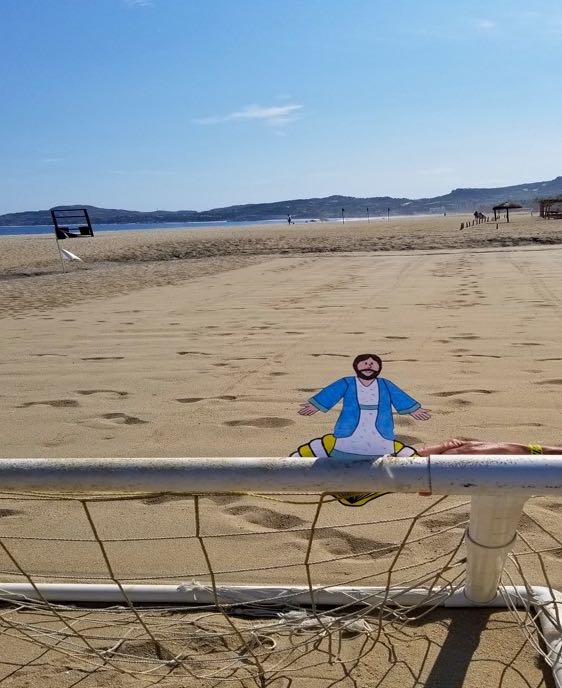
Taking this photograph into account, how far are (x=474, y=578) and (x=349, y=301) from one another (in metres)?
6.13

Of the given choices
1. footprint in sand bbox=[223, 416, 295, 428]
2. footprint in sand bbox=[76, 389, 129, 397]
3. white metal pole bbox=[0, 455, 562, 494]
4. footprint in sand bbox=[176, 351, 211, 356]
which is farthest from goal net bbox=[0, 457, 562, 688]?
footprint in sand bbox=[176, 351, 211, 356]

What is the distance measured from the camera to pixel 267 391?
4.22 metres

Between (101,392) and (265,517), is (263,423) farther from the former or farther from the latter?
(101,392)

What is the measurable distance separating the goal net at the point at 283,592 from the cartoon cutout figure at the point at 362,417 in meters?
0.09

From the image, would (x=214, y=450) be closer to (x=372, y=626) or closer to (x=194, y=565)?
(x=194, y=565)

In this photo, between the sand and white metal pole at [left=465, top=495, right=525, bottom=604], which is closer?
white metal pole at [left=465, top=495, right=525, bottom=604]

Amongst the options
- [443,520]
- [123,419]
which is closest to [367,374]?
[443,520]

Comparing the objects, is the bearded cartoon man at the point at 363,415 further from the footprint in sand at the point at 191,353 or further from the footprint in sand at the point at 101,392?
the footprint in sand at the point at 191,353

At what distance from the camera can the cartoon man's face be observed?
4.82 feet

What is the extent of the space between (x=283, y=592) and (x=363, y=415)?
3.38 ft

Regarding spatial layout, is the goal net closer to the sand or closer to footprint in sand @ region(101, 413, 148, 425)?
the sand

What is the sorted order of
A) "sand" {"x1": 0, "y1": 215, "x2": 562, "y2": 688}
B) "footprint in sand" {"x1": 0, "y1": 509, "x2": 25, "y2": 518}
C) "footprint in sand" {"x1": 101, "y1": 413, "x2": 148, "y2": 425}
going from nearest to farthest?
1. "sand" {"x1": 0, "y1": 215, "x2": 562, "y2": 688}
2. "footprint in sand" {"x1": 0, "y1": 509, "x2": 25, "y2": 518}
3. "footprint in sand" {"x1": 101, "y1": 413, "x2": 148, "y2": 425}

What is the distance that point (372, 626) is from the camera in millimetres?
1977

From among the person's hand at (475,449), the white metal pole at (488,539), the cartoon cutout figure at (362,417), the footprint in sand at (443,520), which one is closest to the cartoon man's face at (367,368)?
the cartoon cutout figure at (362,417)
